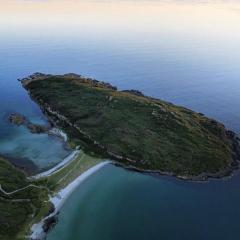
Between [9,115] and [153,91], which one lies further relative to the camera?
[153,91]

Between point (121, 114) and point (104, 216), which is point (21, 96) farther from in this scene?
point (104, 216)

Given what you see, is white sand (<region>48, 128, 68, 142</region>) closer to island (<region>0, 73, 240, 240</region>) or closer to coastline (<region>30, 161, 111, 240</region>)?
island (<region>0, 73, 240, 240</region>)

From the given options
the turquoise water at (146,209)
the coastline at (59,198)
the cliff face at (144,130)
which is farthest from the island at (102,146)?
the turquoise water at (146,209)

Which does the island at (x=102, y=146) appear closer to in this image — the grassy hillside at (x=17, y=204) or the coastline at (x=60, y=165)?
the grassy hillside at (x=17, y=204)

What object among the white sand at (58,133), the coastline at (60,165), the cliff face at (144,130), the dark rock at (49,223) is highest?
the cliff face at (144,130)

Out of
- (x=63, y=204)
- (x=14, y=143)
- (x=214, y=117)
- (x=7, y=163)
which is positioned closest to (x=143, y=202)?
(x=63, y=204)

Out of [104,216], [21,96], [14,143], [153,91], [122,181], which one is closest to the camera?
[104,216]

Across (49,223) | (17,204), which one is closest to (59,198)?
(17,204)
